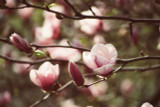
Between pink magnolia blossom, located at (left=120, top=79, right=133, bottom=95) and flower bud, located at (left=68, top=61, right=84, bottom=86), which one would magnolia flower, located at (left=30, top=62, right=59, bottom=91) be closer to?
flower bud, located at (left=68, top=61, right=84, bottom=86)

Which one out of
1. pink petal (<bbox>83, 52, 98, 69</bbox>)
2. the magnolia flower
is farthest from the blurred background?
pink petal (<bbox>83, 52, 98, 69</bbox>)

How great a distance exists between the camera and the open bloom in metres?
0.97

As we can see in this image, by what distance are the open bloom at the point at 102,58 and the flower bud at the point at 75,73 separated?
4 centimetres

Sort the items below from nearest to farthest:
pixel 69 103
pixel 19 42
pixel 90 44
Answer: pixel 19 42
pixel 90 44
pixel 69 103

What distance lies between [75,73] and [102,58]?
100mm

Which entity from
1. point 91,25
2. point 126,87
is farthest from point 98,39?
point 126,87

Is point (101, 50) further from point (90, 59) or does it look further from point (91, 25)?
point (91, 25)

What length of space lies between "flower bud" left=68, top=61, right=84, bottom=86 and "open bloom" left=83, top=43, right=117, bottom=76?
0.04m

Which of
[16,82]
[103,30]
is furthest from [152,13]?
[16,82]

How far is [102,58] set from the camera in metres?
0.98

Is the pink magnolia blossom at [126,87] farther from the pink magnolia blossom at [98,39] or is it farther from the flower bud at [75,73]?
the flower bud at [75,73]

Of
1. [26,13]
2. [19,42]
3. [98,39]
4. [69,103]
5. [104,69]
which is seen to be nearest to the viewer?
[104,69]

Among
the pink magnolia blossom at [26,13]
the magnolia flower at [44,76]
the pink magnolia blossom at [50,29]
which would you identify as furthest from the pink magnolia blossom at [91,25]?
the pink magnolia blossom at [26,13]

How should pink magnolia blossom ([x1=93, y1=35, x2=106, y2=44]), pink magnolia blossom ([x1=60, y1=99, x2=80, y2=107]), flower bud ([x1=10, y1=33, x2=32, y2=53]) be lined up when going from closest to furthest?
flower bud ([x1=10, y1=33, x2=32, y2=53])
pink magnolia blossom ([x1=93, y1=35, x2=106, y2=44])
pink magnolia blossom ([x1=60, y1=99, x2=80, y2=107])
